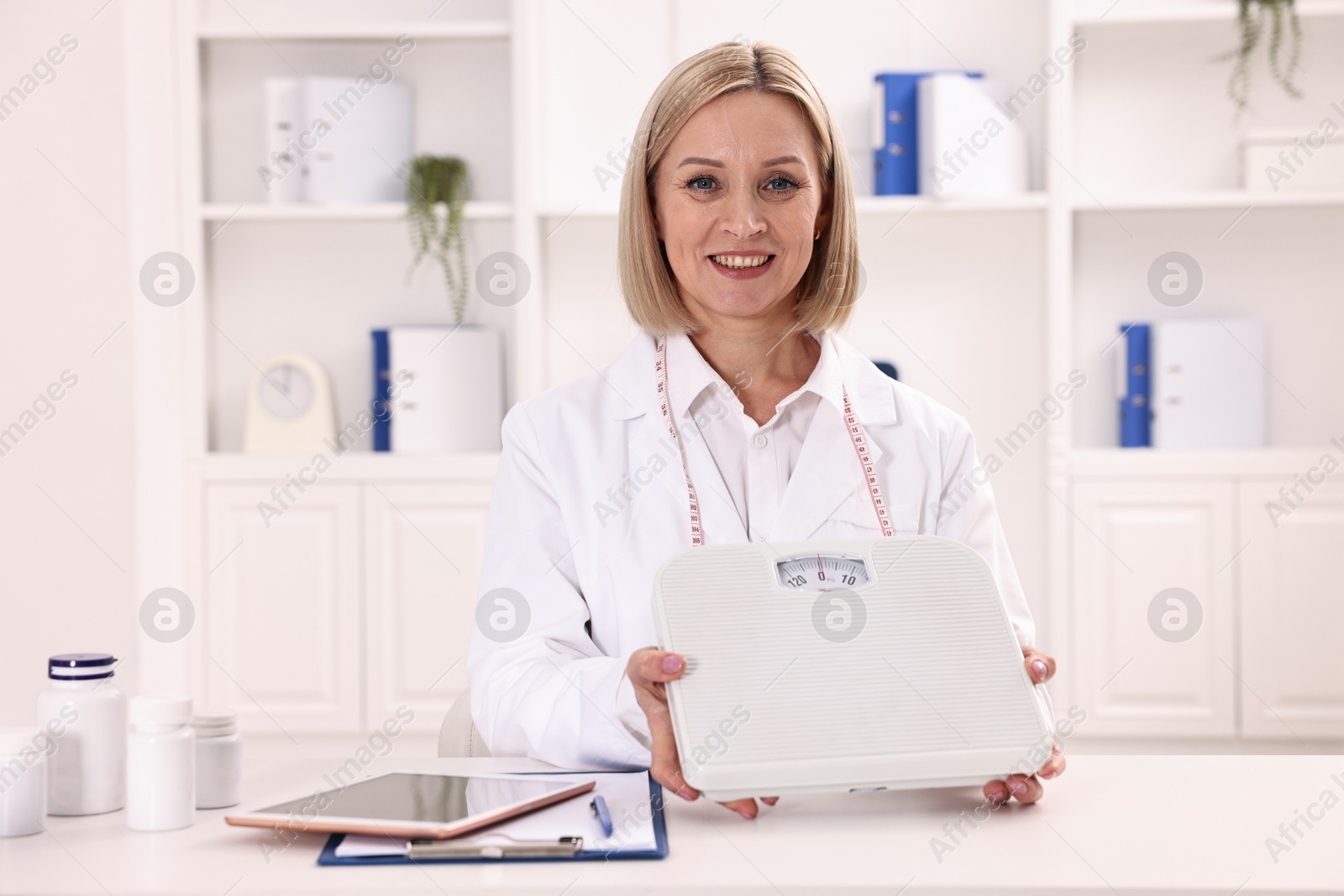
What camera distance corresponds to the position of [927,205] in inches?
117

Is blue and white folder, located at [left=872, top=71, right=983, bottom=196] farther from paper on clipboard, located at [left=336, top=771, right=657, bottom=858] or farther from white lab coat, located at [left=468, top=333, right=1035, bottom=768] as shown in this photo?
paper on clipboard, located at [left=336, top=771, right=657, bottom=858]

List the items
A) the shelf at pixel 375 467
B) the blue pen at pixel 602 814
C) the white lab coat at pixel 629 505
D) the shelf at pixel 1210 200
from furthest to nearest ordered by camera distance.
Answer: the shelf at pixel 375 467 < the shelf at pixel 1210 200 < the white lab coat at pixel 629 505 < the blue pen at pixel 602 814

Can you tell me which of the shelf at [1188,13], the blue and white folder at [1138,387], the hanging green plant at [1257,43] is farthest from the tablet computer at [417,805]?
the hanging green plant at [1257,43]

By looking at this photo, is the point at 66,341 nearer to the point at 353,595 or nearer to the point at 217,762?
the point at 353,595

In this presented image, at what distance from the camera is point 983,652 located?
94 cm

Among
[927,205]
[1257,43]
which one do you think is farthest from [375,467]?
[1257,43]

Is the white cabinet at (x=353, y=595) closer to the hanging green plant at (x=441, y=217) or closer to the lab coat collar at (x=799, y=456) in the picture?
the hanging green plant at (x=441, y=217)

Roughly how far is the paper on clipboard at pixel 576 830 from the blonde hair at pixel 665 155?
0.72m

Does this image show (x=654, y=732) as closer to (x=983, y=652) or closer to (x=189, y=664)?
(x=983, y=652)

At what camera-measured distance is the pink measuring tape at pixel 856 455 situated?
1.40 meters

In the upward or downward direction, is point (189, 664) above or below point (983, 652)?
below

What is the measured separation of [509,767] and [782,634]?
1.26 feet

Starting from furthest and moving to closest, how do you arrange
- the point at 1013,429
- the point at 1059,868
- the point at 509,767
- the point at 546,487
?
the point at 1013,429, the point at 546,487, the point at 509,767, the point at 1059,868

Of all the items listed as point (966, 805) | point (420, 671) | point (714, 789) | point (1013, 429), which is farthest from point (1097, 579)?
point (714, 789)
